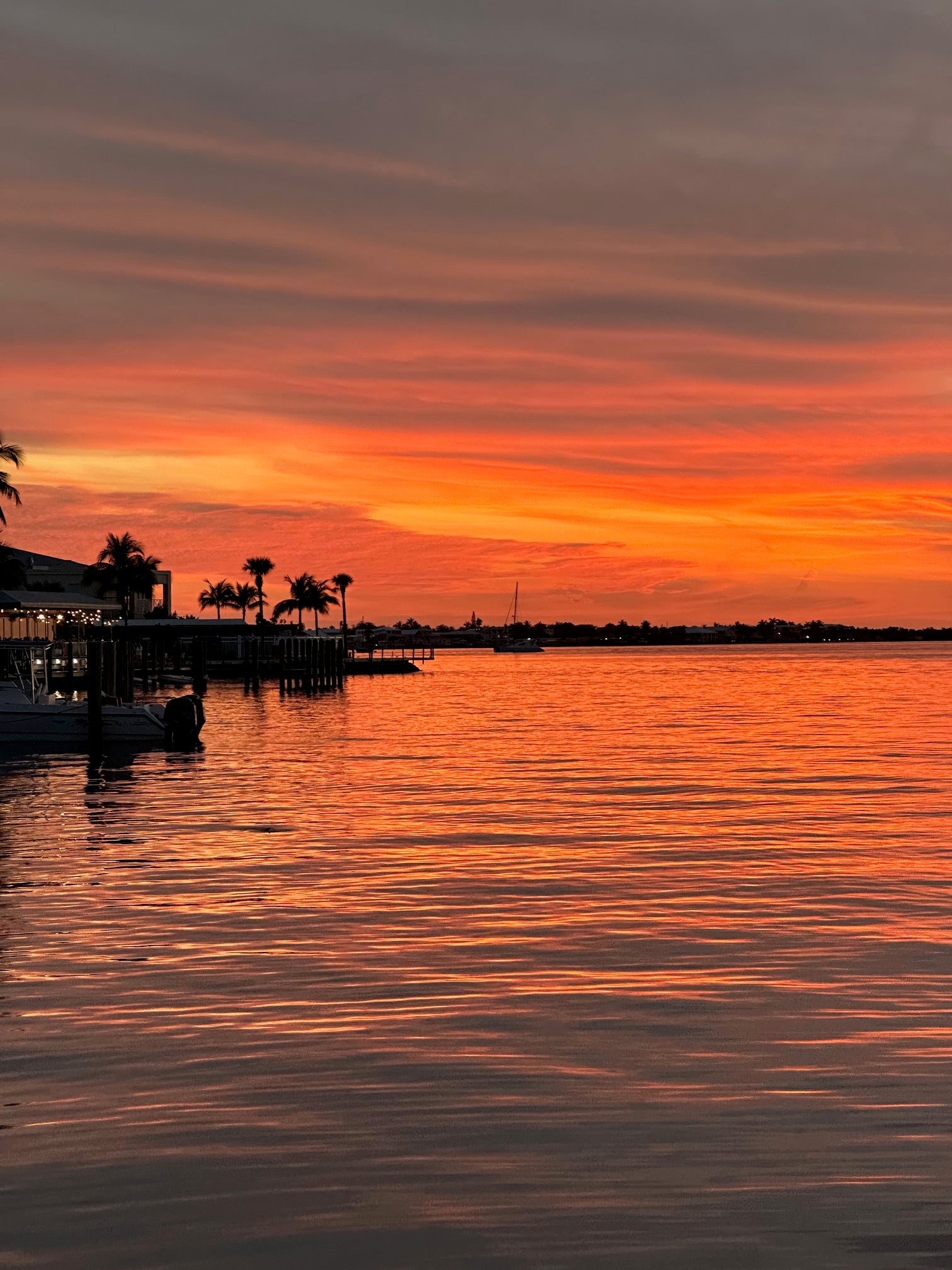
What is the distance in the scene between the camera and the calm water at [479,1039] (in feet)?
27.4

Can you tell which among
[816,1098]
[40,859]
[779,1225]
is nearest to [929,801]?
[40,859]

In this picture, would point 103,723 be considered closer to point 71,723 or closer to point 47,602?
point 71,723

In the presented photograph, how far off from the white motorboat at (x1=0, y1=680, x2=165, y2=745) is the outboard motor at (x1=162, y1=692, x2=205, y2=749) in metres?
0.34

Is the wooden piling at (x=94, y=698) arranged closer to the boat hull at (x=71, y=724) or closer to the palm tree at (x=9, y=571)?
the boat hull at (x=71, y=724)

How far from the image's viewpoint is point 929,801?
3444 centimetres

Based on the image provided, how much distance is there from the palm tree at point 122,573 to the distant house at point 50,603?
2.11m

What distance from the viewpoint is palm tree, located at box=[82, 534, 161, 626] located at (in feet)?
449

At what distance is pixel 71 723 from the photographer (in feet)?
175

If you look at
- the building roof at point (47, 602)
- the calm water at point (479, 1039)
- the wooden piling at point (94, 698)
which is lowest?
the calm water at point (479, 1039)

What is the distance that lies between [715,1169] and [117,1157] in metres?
3.78

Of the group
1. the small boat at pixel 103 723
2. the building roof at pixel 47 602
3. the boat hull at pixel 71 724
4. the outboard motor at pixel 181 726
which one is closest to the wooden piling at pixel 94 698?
the small boat at pixel 103 723

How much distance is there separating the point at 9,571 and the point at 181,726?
182ft

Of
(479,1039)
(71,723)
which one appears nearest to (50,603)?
(71,723)

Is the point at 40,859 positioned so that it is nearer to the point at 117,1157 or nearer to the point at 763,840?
the point at 763,840
